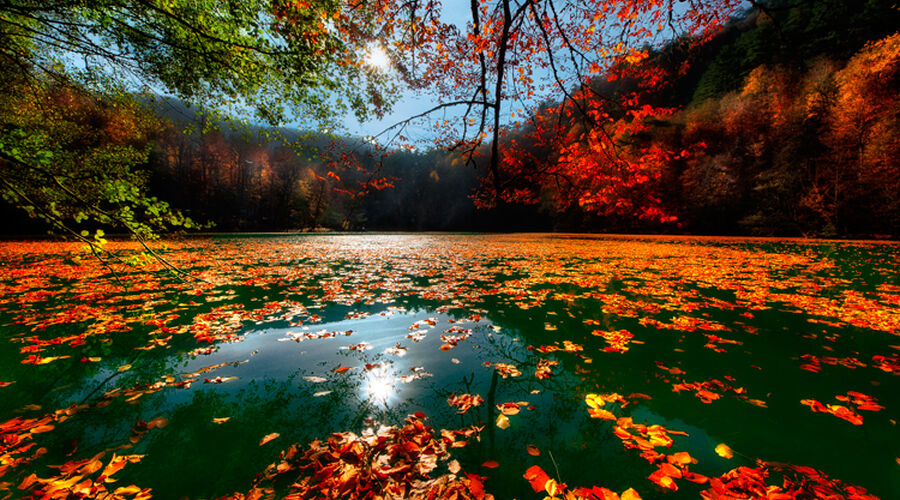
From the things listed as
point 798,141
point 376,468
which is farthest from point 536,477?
point 798,141

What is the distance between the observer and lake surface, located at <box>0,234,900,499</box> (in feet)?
6.37

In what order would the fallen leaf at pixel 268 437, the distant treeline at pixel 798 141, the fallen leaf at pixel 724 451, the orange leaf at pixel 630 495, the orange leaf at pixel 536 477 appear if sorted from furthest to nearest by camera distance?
the distant treeline at pixel 798 141 → the fallen leaf at pixel 268 437 → the fallen leaf at pixel 724 451 → the orange leaf at pixel 536 477 → the orange leaf at pixel 630 495

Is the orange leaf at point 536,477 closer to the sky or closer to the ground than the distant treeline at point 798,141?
closer to the ground

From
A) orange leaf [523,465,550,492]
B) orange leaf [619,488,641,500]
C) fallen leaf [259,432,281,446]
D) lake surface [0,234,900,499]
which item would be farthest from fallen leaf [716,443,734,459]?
fallen leaf [259,432,281,446]

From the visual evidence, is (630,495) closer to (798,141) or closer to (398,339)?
(398,339)

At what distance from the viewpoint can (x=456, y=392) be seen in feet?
9.55

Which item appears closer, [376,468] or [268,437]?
[376,468]

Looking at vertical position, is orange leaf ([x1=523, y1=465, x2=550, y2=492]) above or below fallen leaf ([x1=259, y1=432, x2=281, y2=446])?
below

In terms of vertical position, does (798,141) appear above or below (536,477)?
above

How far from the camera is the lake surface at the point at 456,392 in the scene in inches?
76.4

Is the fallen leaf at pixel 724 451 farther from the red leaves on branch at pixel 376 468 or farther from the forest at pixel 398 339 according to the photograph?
the red leaves on branch at pixel 376 468

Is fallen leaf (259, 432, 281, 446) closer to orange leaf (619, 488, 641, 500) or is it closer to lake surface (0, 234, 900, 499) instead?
lake surface (0, 234, 900, 499)

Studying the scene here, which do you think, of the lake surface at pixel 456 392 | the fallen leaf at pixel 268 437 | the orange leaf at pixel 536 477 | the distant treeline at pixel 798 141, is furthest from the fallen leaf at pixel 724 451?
the distant treeline at pixel 798 141

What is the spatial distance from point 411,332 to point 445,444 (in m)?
2.38
